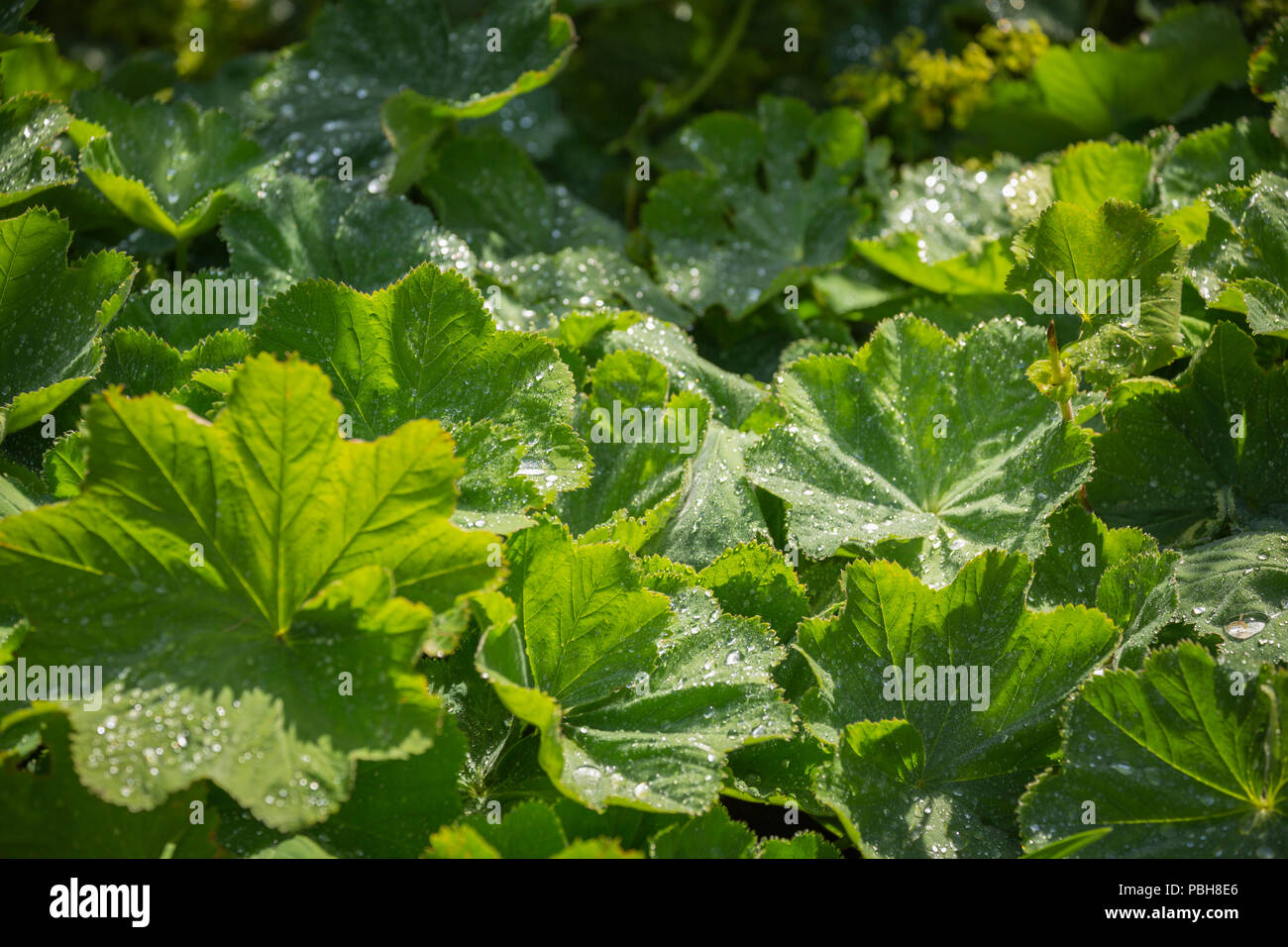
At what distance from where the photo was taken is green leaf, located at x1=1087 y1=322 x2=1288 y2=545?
889 millimetres

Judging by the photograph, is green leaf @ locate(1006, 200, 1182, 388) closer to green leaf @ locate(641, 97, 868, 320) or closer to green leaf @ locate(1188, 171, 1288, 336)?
green leaf @ locate(1188, 171, 1288, 336)

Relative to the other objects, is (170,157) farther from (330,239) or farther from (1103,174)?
(1103,174)

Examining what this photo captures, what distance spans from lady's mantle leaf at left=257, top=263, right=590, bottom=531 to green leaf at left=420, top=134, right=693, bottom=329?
0.77 feet

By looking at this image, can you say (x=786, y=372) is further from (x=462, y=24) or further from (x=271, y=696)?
(x=462, y=24)

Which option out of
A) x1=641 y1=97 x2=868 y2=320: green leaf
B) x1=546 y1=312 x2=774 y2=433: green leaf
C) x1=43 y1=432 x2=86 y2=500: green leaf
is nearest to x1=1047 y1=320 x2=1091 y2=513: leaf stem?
x1=546 y1=312 x2=774 y2=433: green leaf

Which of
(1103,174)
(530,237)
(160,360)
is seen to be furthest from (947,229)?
(160,360)

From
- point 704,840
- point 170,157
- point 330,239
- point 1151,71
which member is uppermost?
point 1151,71

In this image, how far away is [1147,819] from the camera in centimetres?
69

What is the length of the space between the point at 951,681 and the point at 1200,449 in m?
0.35

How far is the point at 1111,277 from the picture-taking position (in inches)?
34.2

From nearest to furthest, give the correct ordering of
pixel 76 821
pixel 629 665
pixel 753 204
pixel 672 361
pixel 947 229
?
pixel 76 821
pixel 629 665
pixel 672 361
pixel 947 229
pixel 753 204

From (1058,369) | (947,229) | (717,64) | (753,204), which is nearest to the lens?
(1058,369)
